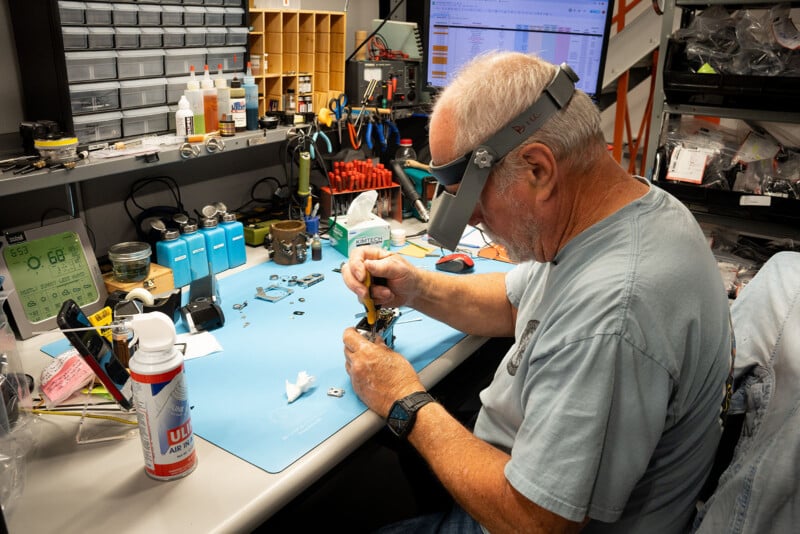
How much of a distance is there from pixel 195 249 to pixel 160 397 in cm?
94

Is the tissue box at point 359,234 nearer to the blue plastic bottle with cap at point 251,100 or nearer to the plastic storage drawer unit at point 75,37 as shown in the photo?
the blue plastic bottle with cap at point 251,100

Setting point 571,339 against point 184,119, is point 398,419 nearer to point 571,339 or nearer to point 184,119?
point 571,339

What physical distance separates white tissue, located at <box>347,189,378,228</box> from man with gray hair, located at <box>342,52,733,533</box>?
0.86 m

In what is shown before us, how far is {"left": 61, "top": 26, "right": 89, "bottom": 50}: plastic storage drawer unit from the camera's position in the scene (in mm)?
1499

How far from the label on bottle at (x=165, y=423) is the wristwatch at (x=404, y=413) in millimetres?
374

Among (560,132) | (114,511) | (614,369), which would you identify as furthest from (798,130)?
(114,511)

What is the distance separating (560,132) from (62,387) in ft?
3.58

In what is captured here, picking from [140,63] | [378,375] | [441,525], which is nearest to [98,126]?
[140,63]

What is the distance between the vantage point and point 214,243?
1865 mm

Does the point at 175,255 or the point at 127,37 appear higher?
the point at 127,37

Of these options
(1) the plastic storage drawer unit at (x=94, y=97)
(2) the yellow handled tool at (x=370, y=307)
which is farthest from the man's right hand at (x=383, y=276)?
(1) the plastic storage drawer unit at (x=94, y=97)

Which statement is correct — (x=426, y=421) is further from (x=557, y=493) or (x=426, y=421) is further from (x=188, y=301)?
(x=188, y=301)

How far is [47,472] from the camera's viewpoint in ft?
3.44

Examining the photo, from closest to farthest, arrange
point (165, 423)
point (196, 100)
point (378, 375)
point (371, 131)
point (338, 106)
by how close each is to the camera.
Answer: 1. point (165, 423)
2. point (378, 375)
3. point (196, 100)
4. point (338, 106)
5. point (371, 131)
